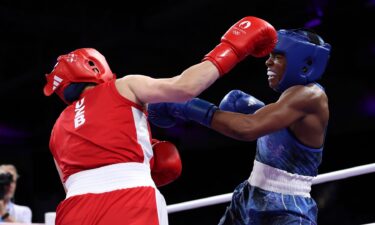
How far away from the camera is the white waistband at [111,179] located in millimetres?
1915

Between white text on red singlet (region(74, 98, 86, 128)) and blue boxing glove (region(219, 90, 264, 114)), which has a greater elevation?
white text on red singlet (region(74, 98, 86, 128))

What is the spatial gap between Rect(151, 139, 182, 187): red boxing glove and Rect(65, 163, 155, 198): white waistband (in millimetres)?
217

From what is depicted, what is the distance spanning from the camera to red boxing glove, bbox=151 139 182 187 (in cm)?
218

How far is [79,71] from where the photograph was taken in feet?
6.81

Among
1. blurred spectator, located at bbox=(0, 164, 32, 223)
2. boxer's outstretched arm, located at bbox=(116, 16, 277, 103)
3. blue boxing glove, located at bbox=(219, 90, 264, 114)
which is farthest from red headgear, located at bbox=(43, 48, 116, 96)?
blurred spectator, located at bbox=(0, 164, 32, 223)

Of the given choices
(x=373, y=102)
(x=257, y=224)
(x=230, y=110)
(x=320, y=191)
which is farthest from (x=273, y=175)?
(x=320, y=191)

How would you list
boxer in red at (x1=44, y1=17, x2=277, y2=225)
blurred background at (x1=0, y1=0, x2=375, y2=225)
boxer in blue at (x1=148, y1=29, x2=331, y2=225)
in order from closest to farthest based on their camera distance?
boxer in red at (x1=44, y1=17, x2=277, y2=225) < boxer in blue at (x1=148, y1=29, x2=331, y2=225) < blurred background at (x1=0, y1=0, x2=375, y2=225)

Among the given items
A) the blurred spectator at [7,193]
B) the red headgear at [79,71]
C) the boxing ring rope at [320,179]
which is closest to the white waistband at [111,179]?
the red headgear at [79,71]

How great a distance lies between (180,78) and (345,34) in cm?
410

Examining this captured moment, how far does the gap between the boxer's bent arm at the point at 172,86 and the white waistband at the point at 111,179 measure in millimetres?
221

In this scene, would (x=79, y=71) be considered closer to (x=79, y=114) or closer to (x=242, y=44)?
(x=79, y=114)

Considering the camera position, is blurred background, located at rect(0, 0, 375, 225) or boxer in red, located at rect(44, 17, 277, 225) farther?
blurred background, located at rect(0, 0, 375, 225)

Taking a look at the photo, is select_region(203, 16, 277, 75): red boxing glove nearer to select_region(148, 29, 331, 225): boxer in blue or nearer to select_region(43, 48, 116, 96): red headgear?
select_region(148, 29, 331, 225): boxer in blue

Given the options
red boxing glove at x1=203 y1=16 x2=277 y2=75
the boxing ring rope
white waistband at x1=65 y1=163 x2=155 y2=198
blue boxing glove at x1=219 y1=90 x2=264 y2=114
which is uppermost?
red boxing glove at x1=203 y1=16 x2=277 y2=75
